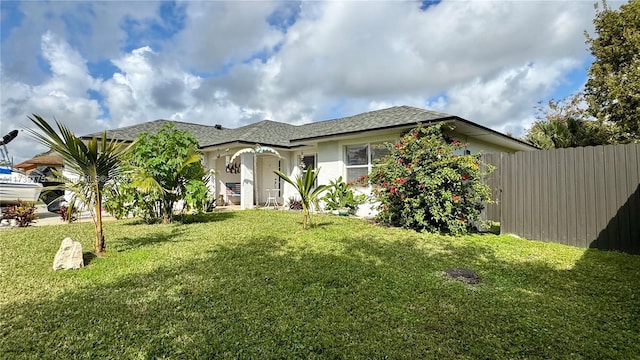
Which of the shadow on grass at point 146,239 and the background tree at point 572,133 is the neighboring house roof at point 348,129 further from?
the shadow on grass at point 146,239

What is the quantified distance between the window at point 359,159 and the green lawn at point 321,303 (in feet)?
18.9

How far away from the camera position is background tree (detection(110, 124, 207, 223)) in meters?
9.79

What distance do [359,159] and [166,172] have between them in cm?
735

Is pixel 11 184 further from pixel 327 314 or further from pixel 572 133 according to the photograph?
pixel 572 133

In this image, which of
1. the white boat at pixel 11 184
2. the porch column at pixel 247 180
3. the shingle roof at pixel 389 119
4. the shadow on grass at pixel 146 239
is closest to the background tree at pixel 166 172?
the shadow on grass at pixel 146 239

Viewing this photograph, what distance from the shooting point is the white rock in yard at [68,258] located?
5.43 meters

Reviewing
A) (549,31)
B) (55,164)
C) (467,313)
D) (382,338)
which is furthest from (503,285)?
(55,164)

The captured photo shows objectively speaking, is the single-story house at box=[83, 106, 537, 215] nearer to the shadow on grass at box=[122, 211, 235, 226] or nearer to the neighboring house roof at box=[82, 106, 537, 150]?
the neighboring house roof at box=[82, 106, 537, 150]

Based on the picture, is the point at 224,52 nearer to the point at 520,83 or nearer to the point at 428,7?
the point at 428,7

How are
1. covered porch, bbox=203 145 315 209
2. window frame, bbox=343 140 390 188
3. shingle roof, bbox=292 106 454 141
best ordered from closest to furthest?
shingle roof, bbox=292 106 454 141 → window frame, bbox=343 140 390 188 → covered porch, bbox=203 145 315 209

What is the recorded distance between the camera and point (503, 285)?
182 inches

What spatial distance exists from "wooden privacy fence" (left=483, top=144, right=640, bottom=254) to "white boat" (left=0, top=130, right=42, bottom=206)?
676 inches

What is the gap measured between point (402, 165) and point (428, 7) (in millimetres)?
8866

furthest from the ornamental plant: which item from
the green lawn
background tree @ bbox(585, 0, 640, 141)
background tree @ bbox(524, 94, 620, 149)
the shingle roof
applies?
background tree @ bbox(585, 0, 640, 141)
